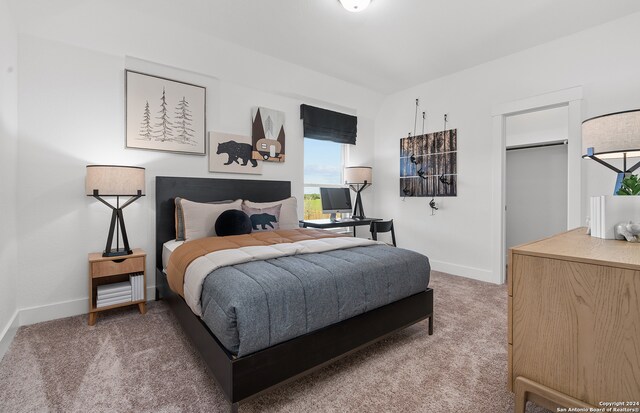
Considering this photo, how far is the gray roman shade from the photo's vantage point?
406cm

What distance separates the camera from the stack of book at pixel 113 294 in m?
2.38

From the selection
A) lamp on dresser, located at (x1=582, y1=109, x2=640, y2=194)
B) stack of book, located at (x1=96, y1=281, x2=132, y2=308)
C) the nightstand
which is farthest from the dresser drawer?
lamp on dresser, located at (x1=582, y1=109, x2=640, y2=194)

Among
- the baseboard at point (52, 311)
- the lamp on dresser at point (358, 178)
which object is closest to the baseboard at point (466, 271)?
the lamp on dresser at point (358, 178)

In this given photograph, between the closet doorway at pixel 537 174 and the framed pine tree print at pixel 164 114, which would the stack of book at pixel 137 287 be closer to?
the framed pine tree print at pixel 164 114

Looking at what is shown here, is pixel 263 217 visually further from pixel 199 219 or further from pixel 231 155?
pixel 231 155

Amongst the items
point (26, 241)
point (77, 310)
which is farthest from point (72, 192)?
point (77, 310)

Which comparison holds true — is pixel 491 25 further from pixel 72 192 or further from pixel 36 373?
pixel 36 373

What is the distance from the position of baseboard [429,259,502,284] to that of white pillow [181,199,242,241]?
3099 millimetres

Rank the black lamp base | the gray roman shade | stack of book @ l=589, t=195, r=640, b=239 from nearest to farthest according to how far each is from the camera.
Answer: stack of book @ l=589, t=195, r=640, b=239 < the black lamp base < the gray roman shade

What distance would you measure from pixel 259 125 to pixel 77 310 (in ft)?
8.68

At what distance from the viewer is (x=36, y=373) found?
169cm

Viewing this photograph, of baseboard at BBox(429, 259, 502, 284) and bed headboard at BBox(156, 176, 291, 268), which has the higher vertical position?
bed headboard at BBox(156, 176, 291, 268)

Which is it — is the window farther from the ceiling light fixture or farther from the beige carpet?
the beige carpet

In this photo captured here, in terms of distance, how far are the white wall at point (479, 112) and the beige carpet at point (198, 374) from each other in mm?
1695
